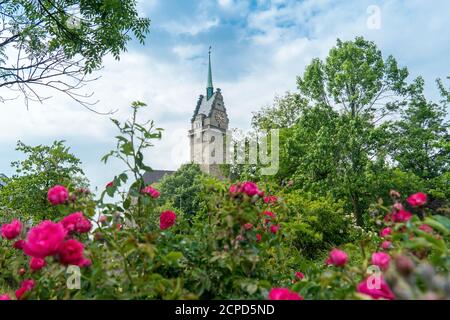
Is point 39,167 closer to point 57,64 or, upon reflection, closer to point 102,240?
point 57,64

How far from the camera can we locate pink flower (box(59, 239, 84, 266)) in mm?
1241

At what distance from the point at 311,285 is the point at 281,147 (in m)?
17.0

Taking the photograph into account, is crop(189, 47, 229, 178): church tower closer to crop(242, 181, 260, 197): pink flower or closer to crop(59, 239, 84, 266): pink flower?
crop(242, 181, 260, 197): pink flower

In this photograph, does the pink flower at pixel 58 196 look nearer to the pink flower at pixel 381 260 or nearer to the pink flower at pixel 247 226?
the pink flower at pixel 247 226

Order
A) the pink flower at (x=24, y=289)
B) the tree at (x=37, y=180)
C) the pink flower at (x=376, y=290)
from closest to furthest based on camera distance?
the pink flower at (x=376, y=290), the pink flower at (x=24, y=289), the tree at (x=37, y=180)

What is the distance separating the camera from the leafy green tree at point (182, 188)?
30134mm

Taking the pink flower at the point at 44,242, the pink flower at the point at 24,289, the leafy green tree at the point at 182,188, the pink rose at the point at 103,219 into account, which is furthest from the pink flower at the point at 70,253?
the leafy green tree at the point at 182,188

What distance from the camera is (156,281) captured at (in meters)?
1.40

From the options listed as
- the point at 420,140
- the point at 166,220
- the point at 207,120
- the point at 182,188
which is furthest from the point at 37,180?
the point at 207,120

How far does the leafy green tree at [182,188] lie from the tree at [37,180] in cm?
1860

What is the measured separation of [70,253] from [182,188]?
30.5 m

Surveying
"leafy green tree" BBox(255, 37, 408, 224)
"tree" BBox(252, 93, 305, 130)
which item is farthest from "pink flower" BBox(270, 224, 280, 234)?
"tree" BBox(252, 93, 305, 130)
